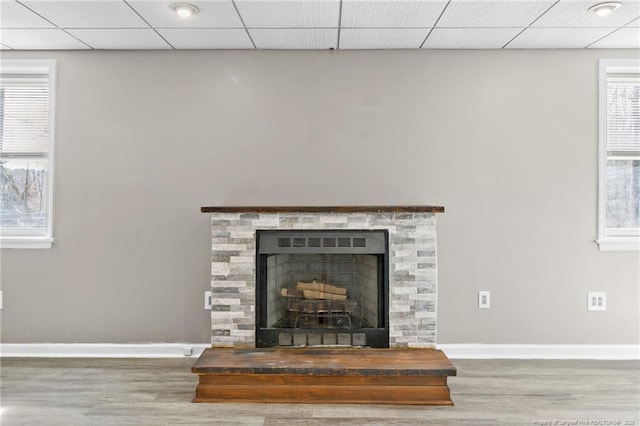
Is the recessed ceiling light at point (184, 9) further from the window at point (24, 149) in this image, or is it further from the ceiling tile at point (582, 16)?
the ceiling tile at point (582, 16)

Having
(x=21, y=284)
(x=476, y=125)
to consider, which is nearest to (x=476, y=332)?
(x=476, y=125)

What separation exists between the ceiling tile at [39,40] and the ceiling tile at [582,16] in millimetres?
3166

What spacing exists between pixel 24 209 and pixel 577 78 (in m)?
4.28

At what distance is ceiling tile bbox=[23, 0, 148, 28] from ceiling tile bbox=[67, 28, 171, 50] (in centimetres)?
8

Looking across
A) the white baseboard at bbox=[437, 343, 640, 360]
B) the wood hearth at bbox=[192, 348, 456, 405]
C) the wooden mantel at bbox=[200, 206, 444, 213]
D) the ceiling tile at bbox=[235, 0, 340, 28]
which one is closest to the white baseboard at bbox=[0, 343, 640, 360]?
the white baseboard at bbox=[437, 343, 640, 360]

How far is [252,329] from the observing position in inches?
125

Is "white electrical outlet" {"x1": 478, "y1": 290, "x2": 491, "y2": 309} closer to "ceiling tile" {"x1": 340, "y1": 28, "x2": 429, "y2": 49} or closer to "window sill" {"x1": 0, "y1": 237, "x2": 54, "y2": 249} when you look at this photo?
"ceiling tile" {"x1": 340, "y1": 28, "x2": 429, "y2": 49}

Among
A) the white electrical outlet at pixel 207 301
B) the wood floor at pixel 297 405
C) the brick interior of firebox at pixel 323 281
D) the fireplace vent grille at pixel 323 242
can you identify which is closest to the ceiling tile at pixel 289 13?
the fireplace vent grille at pixel 323 242

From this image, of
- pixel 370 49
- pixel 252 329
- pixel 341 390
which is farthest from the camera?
pixel 370 49

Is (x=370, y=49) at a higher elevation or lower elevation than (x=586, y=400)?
higher

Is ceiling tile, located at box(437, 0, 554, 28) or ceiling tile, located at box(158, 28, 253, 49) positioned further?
ceiling tile, located at box(158, 28, 253, 49)

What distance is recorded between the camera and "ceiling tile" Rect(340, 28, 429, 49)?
315 centimetres

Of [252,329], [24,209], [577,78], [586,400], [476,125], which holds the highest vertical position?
[577,78]

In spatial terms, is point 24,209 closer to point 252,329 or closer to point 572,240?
point 252,329
